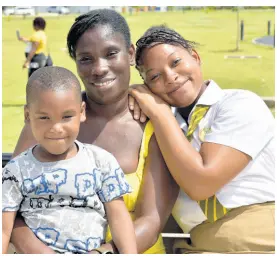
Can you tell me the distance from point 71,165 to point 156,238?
58cm

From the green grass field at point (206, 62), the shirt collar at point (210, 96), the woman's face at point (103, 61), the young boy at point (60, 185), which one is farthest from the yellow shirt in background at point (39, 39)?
the young boy at point (60, 185)

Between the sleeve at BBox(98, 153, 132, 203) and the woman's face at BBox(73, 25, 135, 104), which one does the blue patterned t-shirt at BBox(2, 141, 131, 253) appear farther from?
the woman's face at BBox(73, 25, 135, 104)

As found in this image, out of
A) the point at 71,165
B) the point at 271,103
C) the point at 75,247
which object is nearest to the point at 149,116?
the point at 71,165

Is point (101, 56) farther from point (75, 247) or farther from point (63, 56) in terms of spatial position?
point (63, 56)

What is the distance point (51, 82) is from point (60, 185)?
1.49 ft

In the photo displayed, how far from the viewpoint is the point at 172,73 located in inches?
101

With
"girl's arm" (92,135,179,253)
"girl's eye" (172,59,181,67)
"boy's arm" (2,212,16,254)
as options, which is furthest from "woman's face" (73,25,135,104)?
"boy's arm" (2,212,16,254)

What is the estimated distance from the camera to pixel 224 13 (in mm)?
45656

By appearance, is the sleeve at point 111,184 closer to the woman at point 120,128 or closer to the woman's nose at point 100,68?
the woman at point 120,128

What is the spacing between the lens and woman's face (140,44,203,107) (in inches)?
101

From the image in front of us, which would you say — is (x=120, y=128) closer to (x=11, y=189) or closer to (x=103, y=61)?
(x=103, y=61)

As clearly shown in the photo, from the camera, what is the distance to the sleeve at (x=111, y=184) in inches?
89.0

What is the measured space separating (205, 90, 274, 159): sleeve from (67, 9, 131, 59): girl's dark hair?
624 millimetres

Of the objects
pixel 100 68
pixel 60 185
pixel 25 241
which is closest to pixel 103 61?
pixel 100 68
